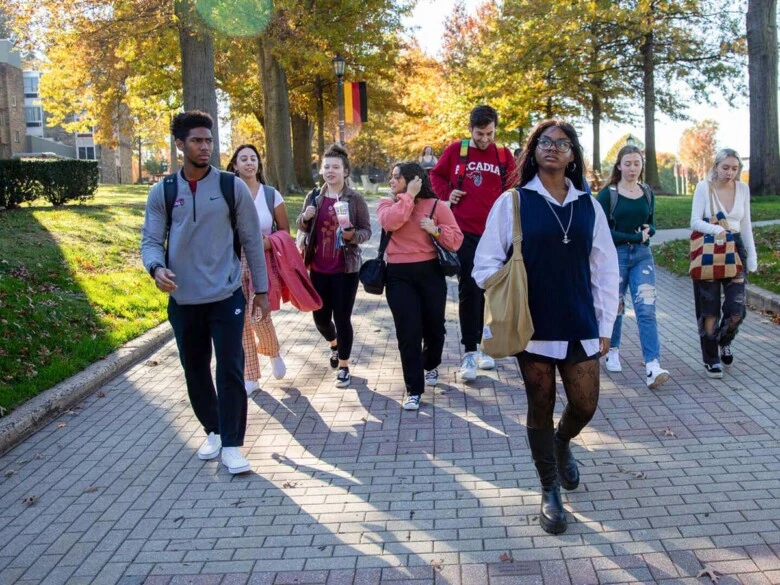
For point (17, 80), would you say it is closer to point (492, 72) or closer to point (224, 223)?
point (492, 72)

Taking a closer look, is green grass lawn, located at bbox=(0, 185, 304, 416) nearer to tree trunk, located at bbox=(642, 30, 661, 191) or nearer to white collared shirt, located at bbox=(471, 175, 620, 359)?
white collared shirt, located at bbox=(471, 175, 620, 359)

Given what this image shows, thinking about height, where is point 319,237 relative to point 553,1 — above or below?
below

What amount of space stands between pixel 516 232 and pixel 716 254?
341 cm

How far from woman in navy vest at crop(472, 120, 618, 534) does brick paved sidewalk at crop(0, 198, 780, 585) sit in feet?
1.54

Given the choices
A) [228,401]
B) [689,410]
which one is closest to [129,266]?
[228,401]

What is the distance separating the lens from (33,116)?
80188 mm

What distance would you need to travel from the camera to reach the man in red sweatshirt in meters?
7.04

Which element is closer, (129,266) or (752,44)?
(129,266)

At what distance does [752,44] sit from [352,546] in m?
19.7

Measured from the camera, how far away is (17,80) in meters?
53.3

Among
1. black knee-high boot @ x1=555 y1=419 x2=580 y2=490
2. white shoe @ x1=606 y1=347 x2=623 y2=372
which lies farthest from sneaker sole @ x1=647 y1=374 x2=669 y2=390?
black knee-high boot @ x1=555 y1=419 x2=580 y2=490

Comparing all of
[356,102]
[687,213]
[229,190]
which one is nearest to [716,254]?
[229,190]

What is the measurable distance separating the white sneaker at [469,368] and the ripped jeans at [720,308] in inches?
72.0

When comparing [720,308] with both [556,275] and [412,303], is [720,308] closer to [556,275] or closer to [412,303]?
[412,303]
